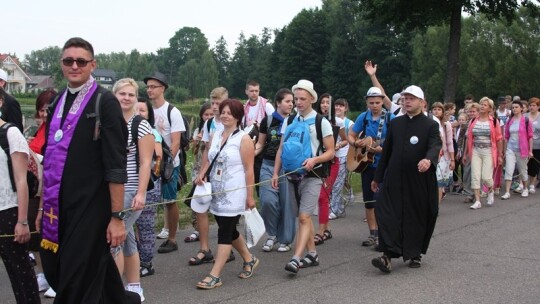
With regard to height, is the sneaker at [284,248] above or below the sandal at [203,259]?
below

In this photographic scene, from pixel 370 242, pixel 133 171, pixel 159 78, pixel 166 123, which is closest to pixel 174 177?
pixel 166 123

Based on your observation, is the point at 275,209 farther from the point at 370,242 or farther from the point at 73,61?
the point at 73,61

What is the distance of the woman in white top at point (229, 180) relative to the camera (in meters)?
6.05

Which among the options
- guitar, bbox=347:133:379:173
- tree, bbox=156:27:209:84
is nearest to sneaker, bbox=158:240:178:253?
guitar, bbox=347:133:379:173

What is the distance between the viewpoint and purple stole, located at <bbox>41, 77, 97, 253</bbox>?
152 inches

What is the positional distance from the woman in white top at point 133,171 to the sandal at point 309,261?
198 cm

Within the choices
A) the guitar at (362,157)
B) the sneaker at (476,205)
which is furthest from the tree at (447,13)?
the guitar at (362,157)

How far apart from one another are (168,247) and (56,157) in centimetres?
380

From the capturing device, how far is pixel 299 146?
6.63 m

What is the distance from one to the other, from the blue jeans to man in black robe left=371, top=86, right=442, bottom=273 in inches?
45.3

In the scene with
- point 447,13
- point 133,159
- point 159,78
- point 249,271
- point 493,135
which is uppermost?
point 447,13

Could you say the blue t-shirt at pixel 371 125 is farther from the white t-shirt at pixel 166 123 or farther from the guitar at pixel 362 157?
the white t-shirt at pixel 166 123

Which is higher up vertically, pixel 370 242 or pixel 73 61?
pixel 73 61

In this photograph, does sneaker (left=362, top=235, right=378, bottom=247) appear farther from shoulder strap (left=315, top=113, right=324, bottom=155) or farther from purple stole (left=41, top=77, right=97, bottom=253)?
purple stole (left=41, top=77, right=97, bottom=253)
